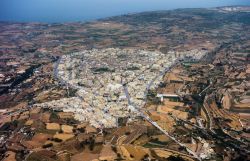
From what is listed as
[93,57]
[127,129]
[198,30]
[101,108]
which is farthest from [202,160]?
[198,30]

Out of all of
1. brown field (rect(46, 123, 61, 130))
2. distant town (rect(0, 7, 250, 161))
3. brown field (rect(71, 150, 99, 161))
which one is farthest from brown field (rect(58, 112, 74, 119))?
brown field (rect(71, 150, 99, 161))


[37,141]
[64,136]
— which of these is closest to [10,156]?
[37,141]

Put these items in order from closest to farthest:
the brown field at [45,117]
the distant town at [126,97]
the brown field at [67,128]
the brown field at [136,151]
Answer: the brown field at [136,151] < the distant town at [126,97] < the brown field at [67,128] < the brown field at [45,117]

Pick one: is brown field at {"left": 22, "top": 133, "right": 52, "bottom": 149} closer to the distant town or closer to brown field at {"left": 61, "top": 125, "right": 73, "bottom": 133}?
the distant town

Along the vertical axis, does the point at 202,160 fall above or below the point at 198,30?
below

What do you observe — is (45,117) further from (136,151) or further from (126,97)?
(136,151)

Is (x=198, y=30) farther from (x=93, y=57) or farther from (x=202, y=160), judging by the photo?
(x=202, y=160)

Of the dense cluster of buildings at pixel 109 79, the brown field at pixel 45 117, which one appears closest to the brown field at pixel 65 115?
the dense cluster of buildings at pixel 109 79

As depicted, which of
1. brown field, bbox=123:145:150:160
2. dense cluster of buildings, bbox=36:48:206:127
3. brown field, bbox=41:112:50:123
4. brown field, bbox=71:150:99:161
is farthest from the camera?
dense cluster of buildings, bbox=36:48:206:127

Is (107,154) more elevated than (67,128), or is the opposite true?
(67,128)

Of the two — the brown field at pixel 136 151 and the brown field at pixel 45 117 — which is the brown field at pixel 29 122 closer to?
the brown field at pixel 45 117

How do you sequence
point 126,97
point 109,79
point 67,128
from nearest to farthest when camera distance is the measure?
point 67,128 < point 126,97 < point 109,79
